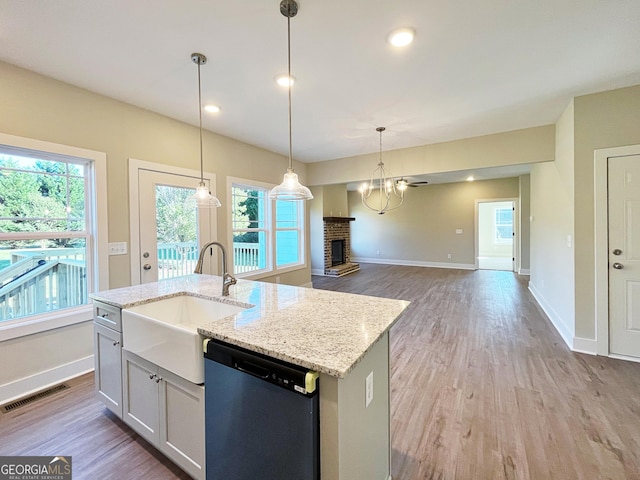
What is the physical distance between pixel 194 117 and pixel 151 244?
1577 millimetres

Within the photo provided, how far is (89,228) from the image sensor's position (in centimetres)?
271

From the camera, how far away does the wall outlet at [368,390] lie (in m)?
1.18

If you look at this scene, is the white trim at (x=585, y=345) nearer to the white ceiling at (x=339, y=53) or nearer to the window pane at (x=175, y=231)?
the white ceiling at (x=339, y=53)

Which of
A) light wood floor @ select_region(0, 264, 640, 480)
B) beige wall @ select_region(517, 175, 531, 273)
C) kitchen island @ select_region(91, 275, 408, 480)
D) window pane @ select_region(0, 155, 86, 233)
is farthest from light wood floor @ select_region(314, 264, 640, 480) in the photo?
beige wall @ select_region(517, 175, 531, 273)

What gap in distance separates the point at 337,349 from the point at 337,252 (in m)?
7.39

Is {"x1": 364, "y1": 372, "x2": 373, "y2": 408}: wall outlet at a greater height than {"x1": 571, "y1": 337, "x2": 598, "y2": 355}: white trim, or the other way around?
{"x1": 364, "y1": 372, "x2": 373, "y2": 408}: wall outlet

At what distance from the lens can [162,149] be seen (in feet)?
10.7

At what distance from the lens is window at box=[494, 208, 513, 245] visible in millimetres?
10891

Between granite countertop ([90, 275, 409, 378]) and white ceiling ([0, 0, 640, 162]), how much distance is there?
1774 mm

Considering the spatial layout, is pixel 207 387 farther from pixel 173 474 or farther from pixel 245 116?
pixel 245 116

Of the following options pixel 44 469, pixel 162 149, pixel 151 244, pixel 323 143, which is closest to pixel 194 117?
pixel 162 149

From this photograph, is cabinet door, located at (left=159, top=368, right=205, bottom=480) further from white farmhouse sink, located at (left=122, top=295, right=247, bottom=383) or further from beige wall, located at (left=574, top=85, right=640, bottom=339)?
beige wall, located at (left=574, top=85, right=640, bottom=339)

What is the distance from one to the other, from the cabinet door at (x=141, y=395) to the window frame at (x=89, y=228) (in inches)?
53.0

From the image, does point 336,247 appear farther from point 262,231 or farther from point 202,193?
point 202,193
